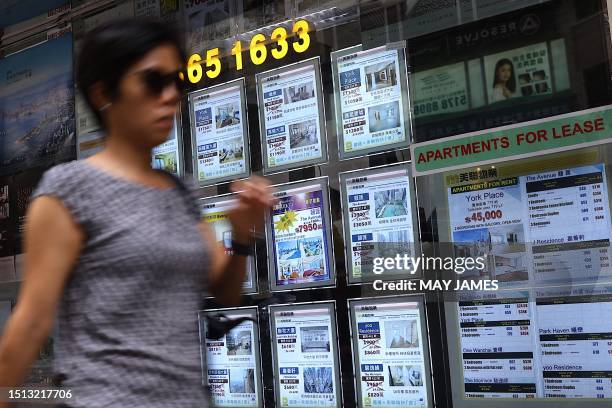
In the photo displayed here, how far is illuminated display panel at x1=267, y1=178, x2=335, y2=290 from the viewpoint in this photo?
3.54 m

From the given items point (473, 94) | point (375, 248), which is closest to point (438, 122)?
point (473, 94)

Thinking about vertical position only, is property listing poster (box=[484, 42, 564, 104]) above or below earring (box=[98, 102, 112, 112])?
above

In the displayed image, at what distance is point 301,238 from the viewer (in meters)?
3.61

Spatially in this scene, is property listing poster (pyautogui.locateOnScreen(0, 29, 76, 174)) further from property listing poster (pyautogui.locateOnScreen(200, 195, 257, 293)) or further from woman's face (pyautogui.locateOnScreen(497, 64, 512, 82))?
woman's face (pyautogui.locateOnScreen(497, 64, 512, 82))

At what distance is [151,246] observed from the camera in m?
1.26

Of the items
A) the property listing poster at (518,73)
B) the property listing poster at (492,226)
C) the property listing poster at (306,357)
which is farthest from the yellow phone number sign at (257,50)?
the property listing poster at (306,357)

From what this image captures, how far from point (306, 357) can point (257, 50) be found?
1.48 metres

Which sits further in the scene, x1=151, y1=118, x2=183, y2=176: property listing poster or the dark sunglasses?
x1=151, y1=118, x2=183, y2=176: property listing poster

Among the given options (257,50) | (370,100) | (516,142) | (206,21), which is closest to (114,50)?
(516,142)

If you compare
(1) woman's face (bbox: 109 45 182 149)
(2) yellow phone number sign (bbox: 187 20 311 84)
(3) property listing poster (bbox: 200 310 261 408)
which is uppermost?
(2) yellow phone number sign (bbox: 187 20 311 84)

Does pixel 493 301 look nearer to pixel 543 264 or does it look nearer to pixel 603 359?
pixel 543 264

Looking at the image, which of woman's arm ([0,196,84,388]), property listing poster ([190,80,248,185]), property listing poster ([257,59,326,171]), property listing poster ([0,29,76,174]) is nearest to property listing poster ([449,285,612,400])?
property listing poster ([257,59,326,171])

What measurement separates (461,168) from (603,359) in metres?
0.89

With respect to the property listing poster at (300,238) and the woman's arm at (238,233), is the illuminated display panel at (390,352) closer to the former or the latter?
the property listing poster at (300,238)
